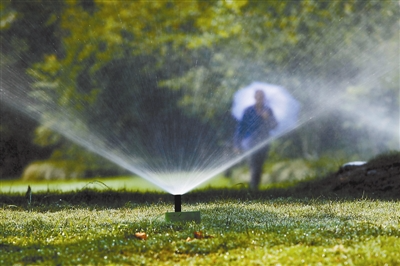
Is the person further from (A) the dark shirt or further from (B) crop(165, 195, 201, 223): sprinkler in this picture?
(B) crop(165, 195, 201, 223): sprinkler

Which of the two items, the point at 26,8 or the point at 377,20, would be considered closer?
the point at 26,8

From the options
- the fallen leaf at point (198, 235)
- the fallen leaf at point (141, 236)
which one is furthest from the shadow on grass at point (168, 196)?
the fallen leaf at point (198, 235)

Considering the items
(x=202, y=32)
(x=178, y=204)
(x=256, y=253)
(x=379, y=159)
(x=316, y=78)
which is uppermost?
(x=202, y=32)

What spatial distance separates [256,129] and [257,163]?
1373mm

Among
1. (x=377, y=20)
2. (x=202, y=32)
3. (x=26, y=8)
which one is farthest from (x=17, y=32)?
(x=377, y=20)

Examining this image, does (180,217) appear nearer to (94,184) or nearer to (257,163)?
(94,184)

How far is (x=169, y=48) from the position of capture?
54.5ft

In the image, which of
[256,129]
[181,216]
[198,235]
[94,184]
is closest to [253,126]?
[256,129]

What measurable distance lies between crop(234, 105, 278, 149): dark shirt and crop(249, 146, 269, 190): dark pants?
380mm

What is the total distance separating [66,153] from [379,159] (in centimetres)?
1012

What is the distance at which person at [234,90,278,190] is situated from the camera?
14.8 meters

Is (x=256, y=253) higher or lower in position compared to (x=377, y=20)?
lower

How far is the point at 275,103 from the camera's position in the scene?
15.4m

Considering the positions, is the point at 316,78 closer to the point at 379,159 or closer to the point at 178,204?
the point at 379,159
